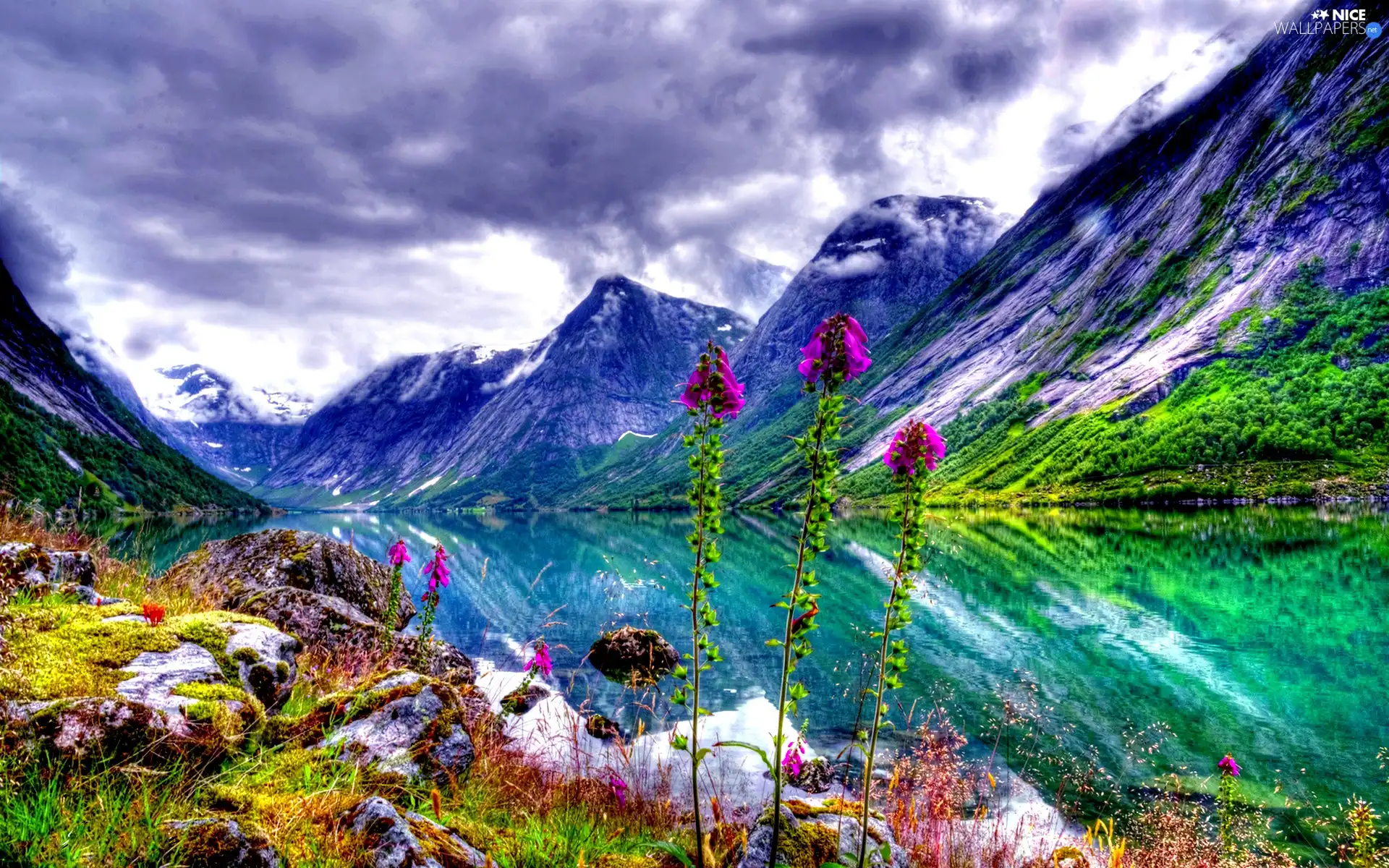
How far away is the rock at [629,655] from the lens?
25328 millimetres

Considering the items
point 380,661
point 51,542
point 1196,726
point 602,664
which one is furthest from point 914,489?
point 602,664

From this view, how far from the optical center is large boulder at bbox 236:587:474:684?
1548 cm

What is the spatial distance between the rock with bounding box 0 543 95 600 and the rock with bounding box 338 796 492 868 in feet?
21.2

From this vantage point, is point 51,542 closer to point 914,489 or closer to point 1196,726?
point 914,489

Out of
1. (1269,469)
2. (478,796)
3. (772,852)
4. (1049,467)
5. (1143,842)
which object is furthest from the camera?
(1049,467)

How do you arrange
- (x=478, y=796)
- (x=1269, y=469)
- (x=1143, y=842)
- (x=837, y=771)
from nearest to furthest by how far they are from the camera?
(x=478, y=796) → (x=1143, y=842) → (x=837, y=771) → (x=1269, y=469)

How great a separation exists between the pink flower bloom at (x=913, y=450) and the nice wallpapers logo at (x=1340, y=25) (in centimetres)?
25064

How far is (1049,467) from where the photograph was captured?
493 ft

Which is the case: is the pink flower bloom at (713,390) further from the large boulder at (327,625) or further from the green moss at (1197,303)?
the green moss at (1197,303)

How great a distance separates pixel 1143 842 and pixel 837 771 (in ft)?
19.8

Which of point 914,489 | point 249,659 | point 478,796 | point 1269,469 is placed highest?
point 1269,469

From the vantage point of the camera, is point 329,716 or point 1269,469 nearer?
point 329,716

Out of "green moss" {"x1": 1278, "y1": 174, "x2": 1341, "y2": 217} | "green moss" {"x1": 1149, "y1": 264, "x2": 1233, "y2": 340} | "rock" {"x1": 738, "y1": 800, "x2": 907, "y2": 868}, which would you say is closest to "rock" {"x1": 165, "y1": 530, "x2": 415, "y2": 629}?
"rock" {"x1": 738, "y1": 800, "x2": 907, "y2": 868}

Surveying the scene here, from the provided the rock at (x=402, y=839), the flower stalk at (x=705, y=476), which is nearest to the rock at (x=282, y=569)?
the rock at (x=402, y=839)
